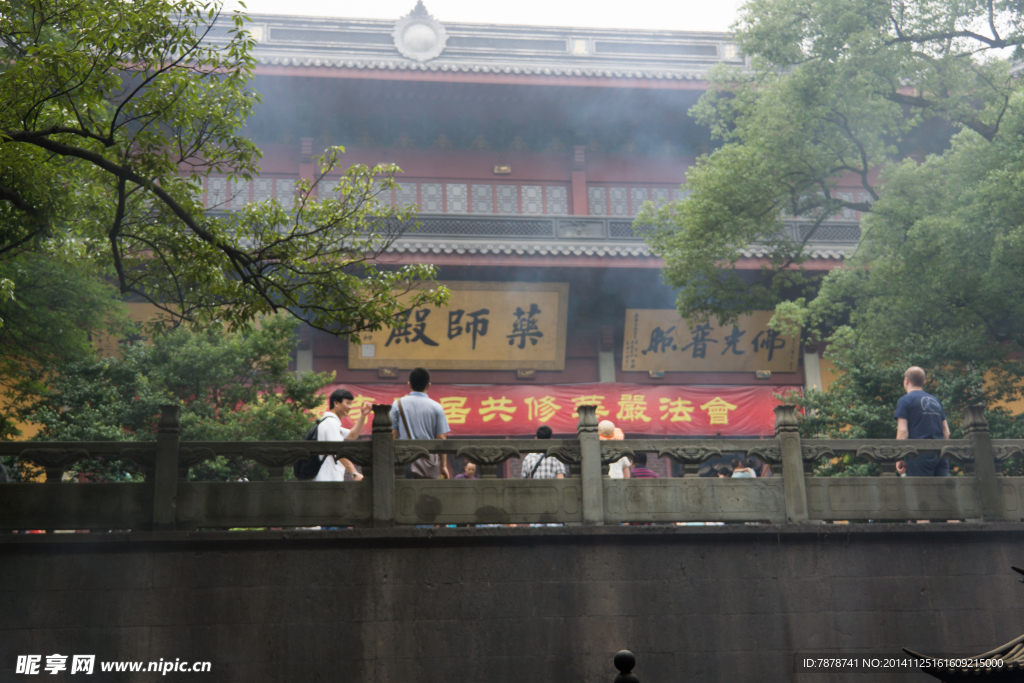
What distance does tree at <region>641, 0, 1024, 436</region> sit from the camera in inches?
306

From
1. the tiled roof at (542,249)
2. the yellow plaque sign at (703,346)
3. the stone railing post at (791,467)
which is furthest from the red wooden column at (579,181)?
the stone railing post at (791,467)

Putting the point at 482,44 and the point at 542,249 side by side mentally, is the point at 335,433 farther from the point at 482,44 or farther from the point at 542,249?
the point at 482,44

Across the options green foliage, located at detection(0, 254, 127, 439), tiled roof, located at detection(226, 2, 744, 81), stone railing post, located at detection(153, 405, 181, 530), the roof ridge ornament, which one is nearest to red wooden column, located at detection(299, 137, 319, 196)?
tiled roof, located at detection(226, 2, 744, 81)

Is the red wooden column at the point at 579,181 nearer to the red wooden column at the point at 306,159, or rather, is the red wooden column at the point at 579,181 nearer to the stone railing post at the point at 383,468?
the red wooden column at the point at 306,159

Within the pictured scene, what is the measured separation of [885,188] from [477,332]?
21.2 feet

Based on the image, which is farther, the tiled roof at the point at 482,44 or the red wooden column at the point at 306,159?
the tiled roof at the point at 482,44

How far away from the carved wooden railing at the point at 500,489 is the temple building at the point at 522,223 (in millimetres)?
6155

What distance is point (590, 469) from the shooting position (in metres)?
6.12

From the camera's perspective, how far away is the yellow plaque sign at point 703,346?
13.3 metres

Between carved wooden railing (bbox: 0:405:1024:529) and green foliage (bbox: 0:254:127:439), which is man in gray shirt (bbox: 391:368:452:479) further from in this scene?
green foliage (bbox: 0:254:127:439)

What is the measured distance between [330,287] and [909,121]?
6.68 meters

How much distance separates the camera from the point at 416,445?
237 inches

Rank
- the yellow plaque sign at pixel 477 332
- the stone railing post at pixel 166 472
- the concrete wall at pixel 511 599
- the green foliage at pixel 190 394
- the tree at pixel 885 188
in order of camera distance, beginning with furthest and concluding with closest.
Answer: the yellow plaque sign at pixel 477 332 < the green foliage at pixel 190 394 < the tree at pixel 885 188 < the stone railing post at pixel 166 472 < the concrete wall at pixel 511 599

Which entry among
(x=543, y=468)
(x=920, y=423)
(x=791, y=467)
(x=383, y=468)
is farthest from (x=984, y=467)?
(x=383, y=468)
